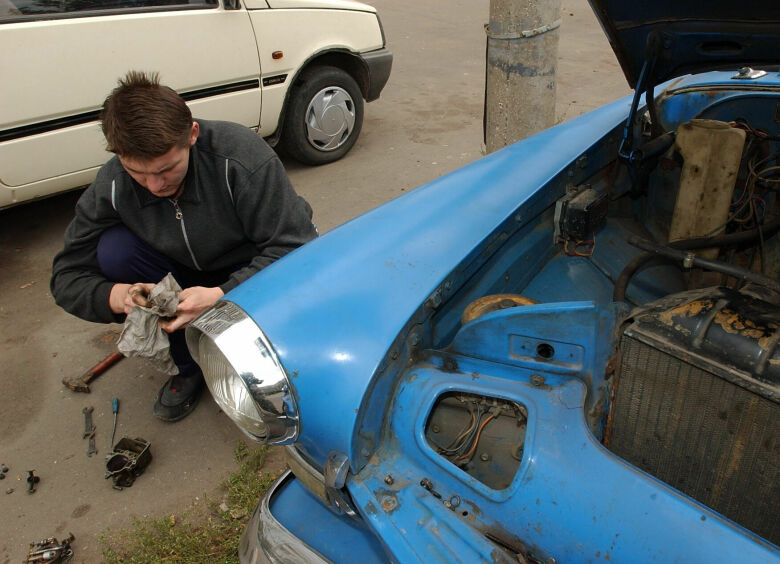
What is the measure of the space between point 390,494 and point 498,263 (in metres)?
0.69

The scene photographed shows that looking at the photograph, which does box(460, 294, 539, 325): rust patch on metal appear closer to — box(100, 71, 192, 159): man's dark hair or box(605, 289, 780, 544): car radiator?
box(605, 289, 780, 544): car radiator

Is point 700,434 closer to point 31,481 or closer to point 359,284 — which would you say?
point 359,284

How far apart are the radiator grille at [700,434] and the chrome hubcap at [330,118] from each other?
339cm

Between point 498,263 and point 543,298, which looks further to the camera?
point 543,298

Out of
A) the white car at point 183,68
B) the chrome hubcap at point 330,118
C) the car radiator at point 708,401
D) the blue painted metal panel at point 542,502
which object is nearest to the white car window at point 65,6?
the white car at point 183,68

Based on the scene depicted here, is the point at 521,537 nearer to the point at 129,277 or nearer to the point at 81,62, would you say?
the point at 129,277

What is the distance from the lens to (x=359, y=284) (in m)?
1.24

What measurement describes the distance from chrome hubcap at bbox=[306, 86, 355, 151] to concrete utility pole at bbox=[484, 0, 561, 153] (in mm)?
1369

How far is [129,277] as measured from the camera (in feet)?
6.84

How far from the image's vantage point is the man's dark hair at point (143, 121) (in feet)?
5.44

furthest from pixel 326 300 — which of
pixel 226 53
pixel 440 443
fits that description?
pixel 226 53

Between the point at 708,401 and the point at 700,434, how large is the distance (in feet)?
0.22

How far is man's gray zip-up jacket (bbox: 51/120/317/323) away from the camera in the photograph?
194 centimetres

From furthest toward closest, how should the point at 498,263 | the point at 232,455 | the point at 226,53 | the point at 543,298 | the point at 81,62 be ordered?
1. the point at 226,53
2. the point at 81,62
3. the point at 232,455
4. the point at 543,298
5. the point at 498,263
